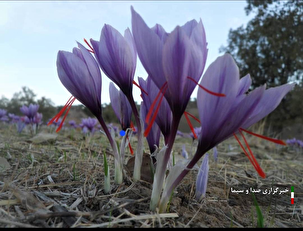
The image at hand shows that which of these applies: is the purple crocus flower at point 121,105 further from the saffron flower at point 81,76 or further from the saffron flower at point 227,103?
the saffron flower at point 227,103

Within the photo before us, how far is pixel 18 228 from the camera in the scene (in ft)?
2.74

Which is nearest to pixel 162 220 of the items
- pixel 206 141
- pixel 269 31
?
pixel 206 141

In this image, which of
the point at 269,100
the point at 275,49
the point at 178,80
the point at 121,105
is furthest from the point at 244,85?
the point at 275,49

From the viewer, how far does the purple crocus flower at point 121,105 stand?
134 cm

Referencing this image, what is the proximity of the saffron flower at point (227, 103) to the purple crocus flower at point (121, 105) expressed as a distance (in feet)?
1.71

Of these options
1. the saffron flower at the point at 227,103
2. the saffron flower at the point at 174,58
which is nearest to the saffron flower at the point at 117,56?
the saffron flower at the point at 174,58

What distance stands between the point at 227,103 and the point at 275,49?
60.2 ft

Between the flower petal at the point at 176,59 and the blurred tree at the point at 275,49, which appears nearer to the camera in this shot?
the flower petal at the point at 176,59

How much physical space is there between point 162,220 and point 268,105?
1.88ft

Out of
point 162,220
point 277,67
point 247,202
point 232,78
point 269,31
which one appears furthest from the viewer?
point 277,67

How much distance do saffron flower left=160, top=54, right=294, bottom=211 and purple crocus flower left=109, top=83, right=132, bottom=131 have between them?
1.71ft

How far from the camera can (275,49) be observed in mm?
16812

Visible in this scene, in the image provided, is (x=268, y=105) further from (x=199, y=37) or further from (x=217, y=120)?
Answer: (x=199, y=37)

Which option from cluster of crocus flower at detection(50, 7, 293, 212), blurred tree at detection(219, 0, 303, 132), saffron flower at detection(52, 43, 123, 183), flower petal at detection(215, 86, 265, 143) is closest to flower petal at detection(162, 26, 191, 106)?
cluster of crocus flower at detection(50, 7, 293, 212)
